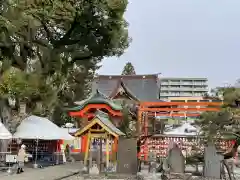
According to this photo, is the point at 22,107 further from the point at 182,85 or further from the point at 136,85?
the point at 182,85

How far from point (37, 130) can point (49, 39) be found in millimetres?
6160

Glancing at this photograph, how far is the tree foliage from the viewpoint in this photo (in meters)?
18.8

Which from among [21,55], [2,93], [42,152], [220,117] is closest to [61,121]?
[42,152]

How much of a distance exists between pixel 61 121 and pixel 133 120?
14.8m

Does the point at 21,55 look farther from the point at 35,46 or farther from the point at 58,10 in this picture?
the point at 58,10

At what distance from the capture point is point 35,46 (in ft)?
73.4

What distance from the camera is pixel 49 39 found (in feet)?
74.3

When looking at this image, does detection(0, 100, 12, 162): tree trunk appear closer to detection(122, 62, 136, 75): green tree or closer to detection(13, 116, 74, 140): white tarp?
detection(13, 116, 74, 140): white tarp

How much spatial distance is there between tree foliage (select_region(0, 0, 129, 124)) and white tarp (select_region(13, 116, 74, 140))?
1.28 meters

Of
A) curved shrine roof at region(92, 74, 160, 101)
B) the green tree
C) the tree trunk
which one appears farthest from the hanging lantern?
the green tree

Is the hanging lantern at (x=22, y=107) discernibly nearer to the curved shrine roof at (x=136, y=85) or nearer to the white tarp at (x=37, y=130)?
the white tarp at (x=37, y=130)

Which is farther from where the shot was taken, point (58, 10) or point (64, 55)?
point (64, 55)

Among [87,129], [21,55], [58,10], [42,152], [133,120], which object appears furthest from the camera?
[133,120]

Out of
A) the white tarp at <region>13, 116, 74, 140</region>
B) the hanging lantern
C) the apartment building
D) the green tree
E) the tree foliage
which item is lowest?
the white tarp at <region>13, 116, 74, 140</region>
